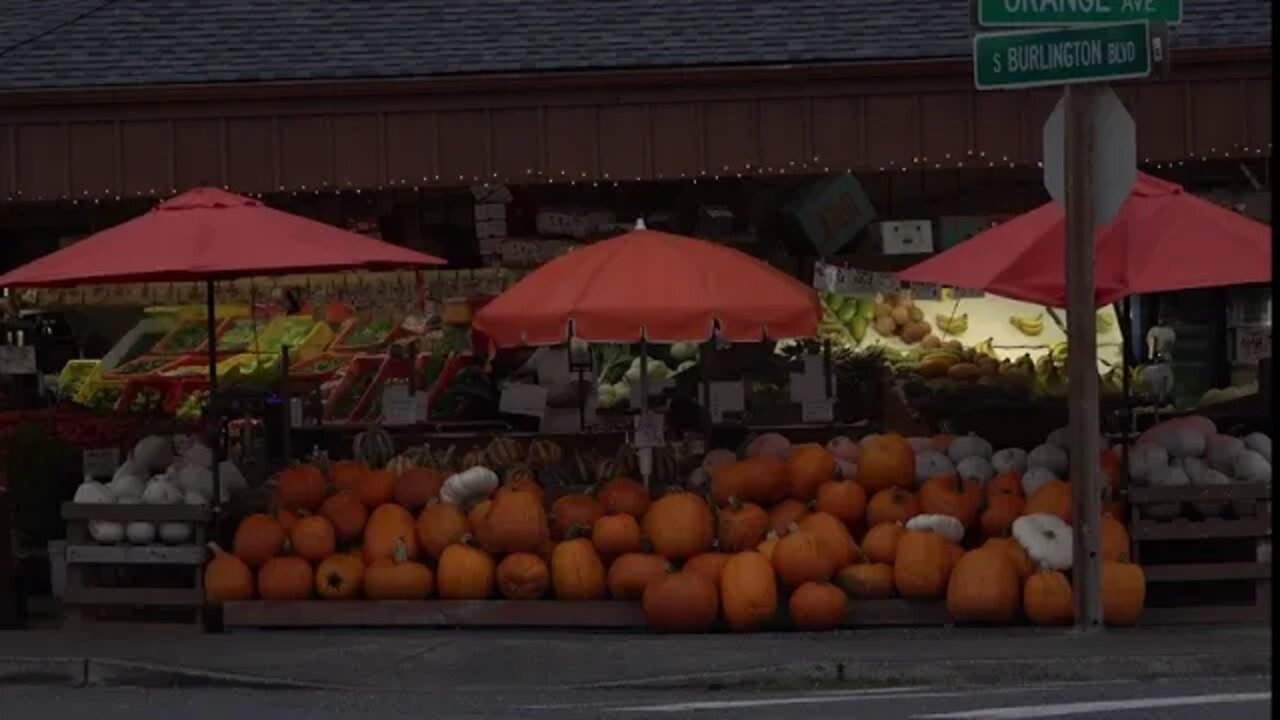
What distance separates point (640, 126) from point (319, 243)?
3.88 meters

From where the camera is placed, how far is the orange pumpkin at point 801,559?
567 inches

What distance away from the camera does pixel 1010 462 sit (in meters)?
15.3

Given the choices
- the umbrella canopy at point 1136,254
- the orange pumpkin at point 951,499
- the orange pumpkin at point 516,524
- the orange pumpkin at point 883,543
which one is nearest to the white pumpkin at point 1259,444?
the umbrella canopy at point 1136,254

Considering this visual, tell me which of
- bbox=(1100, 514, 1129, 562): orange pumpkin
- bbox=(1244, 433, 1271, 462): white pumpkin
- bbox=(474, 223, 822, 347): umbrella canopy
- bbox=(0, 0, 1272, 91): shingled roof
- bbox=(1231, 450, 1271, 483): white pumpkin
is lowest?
bbox=(1100, 514, 1129, 562): orange pumpkin

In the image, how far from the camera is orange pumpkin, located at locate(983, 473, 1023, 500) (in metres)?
15.0

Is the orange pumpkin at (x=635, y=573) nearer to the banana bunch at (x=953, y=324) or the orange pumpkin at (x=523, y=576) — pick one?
the orange pumpkin at (x=523, y=576)

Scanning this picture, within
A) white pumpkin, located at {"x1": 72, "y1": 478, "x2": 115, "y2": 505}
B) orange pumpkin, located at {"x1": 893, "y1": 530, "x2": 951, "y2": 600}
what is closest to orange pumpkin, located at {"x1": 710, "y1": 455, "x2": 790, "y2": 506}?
orange pumpkin, located at {"x1": 893, "y1": 530, "x2": 951, "y2": 600}

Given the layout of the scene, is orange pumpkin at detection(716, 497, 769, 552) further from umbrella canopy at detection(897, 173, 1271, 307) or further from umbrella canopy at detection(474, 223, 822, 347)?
umbrella canopy at detection(897, 173, 1271, 307)

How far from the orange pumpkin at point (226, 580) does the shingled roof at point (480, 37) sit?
468 cm

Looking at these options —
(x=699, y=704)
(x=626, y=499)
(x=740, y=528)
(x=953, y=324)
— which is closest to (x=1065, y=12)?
(x=740, y=528)

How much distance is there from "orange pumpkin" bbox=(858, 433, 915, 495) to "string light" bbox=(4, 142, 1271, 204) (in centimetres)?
350

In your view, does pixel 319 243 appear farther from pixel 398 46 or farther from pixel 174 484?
pixel 398 46

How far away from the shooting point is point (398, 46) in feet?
61.9

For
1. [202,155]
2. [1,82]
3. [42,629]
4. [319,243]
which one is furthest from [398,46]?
[42,629]
